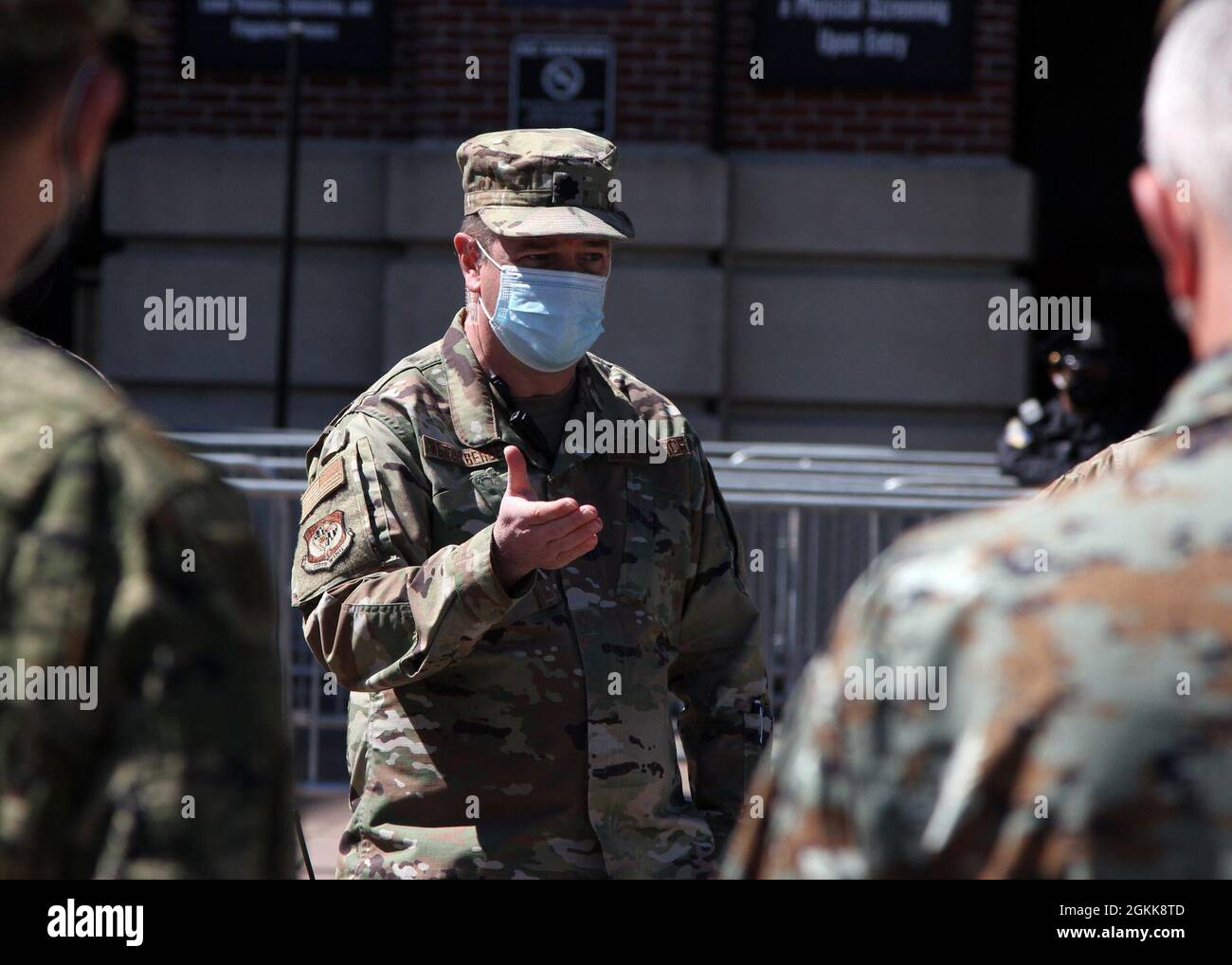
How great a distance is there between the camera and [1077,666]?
111cm

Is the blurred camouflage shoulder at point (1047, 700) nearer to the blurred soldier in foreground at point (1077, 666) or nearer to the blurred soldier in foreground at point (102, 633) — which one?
the blurred soldier in foreground at point (1077, 666)

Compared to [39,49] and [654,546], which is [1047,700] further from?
[654,546]

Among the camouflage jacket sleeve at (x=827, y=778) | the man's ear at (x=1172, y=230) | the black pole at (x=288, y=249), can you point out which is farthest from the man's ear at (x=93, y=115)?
the black pole at (x=288, y=249)

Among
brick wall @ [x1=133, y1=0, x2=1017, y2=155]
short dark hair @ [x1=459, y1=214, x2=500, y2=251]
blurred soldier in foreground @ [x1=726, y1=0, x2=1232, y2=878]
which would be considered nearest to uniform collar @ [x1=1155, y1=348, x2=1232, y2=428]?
blurred soldier in foreground @ [x1=726, y1=0, x2=1232, y2=878]

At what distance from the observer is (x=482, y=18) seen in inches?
363

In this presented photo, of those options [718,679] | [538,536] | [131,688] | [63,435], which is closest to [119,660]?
[131,688]

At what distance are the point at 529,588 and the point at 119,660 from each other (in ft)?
4.67

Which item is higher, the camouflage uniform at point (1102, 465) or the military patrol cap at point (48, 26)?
the military patrol cap at point (48, 26)

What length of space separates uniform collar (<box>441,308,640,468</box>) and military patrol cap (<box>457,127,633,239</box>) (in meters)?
0.23

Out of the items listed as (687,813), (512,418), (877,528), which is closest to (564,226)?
(512,418)

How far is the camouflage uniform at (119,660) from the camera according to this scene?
1203mm

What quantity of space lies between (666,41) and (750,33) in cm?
56

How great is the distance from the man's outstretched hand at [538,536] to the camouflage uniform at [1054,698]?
1.33 m
